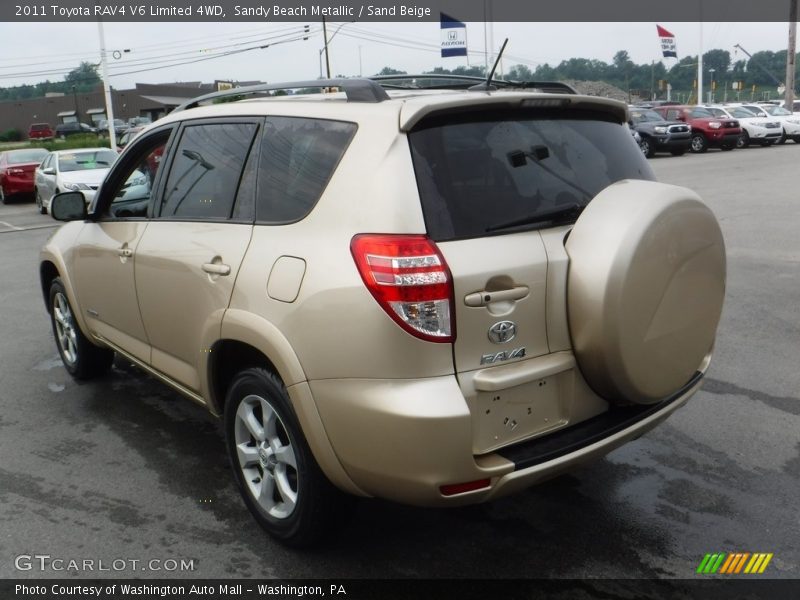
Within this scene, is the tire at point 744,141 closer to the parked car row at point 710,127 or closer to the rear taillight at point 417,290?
the parked car row at point 710,127

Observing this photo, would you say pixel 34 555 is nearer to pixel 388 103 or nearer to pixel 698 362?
pixel 388 103

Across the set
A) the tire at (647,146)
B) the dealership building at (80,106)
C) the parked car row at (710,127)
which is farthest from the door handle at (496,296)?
the dealership building at (80,106)

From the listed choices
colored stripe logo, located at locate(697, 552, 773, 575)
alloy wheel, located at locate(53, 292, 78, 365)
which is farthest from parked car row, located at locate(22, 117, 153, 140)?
colored stripe logo, located at locate(697, 552, 773, 575)

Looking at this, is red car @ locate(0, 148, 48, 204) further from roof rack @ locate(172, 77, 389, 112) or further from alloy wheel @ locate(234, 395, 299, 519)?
alloy wheel @ locate(234, 395, 299, 519)

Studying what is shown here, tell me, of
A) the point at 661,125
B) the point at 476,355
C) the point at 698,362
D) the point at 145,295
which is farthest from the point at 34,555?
the point at 661,125

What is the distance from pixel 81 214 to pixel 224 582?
274 cm

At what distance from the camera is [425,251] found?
2705 millimetres

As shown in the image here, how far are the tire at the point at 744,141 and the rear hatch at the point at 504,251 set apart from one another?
97.9 feet

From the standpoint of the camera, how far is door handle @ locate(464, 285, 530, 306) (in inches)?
107

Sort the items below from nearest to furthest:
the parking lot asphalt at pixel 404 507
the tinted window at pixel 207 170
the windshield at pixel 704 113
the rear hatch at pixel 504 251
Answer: the rear hatch at pixel 504 251, the parking lot asphalt at pixel 404 507, the tinted window at pixel 207 170, the windshield at pixel 704 113

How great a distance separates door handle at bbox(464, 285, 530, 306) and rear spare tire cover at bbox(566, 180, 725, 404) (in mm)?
216

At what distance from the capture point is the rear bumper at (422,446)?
2629 millimetres

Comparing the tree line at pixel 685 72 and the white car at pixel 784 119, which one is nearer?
the white car at pixel 784 119

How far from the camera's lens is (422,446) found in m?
2.63
